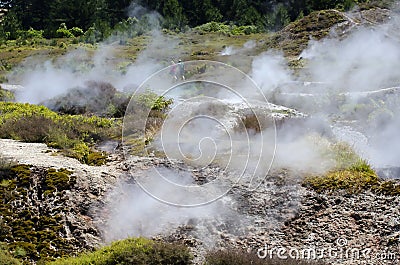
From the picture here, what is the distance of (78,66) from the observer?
23.1 m

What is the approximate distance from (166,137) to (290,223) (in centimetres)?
448

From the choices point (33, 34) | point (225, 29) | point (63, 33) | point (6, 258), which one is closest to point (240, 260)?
point (6, 258)

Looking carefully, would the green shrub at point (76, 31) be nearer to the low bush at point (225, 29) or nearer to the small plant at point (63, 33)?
the small plant at point (63, 33)

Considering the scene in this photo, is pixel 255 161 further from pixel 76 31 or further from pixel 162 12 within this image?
pixel 162 12

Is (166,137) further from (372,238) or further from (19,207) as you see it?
(372,238)

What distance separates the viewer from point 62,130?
12281 mm

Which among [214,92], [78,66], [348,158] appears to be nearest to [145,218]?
[348,158]

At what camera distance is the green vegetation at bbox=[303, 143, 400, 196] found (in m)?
8.60

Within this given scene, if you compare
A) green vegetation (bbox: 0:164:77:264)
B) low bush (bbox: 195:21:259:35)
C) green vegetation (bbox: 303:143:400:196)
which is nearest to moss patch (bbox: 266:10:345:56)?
low bush (bbox: 195:21:259:35)

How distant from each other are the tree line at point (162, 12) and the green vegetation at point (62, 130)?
87.4 feet

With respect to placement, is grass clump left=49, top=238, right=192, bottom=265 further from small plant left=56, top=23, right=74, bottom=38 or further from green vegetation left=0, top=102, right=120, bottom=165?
small plant left=56, top=23, right=74, bottom=38

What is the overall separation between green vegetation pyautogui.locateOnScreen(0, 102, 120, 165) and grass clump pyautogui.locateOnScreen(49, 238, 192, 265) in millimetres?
3715

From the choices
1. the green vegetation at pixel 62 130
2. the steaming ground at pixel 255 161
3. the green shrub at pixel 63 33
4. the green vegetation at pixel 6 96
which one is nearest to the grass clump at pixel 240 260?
the steaming ground at pixel 255 161

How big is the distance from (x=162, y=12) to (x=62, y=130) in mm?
32903
